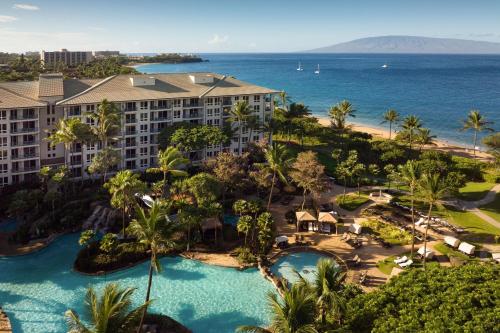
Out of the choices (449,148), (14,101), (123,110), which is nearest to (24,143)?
(14,101)

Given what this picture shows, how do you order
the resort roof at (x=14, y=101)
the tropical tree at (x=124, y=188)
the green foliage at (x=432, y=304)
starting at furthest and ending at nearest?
1. the resort roof at (x=14, y=101)
2. the tropical tree at (x=124, y=188)
3. the green foliage at (x=432, y=304)

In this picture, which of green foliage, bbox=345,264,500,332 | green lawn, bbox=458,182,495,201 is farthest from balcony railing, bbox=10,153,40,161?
green lawn, bbox=458,182,495,201

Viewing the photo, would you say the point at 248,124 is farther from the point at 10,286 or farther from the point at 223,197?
the point at 10,286

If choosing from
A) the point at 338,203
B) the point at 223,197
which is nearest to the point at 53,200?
the point at 223,197

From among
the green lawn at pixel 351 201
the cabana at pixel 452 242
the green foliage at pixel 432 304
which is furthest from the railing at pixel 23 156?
the cabana at pixel 452 242

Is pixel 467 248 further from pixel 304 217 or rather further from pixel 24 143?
pixel 24 143

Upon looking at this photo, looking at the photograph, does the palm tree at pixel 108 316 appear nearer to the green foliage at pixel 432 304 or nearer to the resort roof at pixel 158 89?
the green foliage at pixel 432 304
